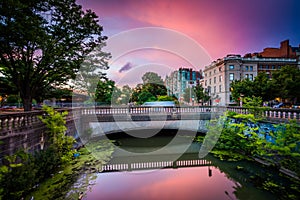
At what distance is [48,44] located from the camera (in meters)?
11.1

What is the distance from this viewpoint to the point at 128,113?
14.7 meters

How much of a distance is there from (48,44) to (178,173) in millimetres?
11122

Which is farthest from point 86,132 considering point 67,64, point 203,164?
point 203,164

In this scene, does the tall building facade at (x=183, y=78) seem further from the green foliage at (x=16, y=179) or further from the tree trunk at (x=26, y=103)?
the green foliage at (x=16, y=179)

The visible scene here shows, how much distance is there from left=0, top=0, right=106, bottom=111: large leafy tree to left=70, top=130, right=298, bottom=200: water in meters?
7.90

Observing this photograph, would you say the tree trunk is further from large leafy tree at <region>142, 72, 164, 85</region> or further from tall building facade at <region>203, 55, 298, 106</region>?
tall building facade at <region>203, 55, 298, 106</region>

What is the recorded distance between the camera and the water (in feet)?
23.9

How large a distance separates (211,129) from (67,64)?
1195 cm

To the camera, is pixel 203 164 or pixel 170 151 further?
pixel 170 151

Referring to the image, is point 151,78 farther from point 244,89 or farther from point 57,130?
point 57,130

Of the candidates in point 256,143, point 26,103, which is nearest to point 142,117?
point 256,143

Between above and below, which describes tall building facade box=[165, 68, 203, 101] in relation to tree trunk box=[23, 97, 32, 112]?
above

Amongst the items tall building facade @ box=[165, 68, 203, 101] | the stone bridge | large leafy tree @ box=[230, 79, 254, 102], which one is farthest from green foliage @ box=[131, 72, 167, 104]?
tall building facade @ box=[165, 68, 203, 101]

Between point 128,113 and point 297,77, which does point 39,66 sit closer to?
point 128,113
